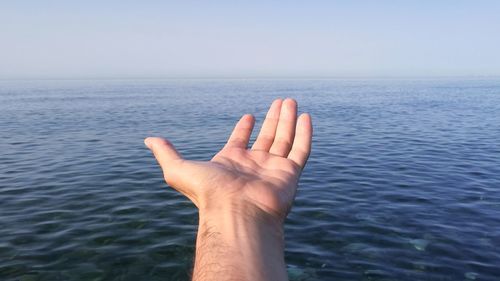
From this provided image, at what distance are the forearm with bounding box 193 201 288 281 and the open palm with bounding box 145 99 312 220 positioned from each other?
0.59 feet

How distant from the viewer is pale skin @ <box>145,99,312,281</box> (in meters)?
3.98

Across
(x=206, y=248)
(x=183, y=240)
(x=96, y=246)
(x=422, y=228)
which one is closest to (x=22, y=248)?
(x=96, y=246)

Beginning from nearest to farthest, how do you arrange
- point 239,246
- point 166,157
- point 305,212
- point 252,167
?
point 239,246
point 166,157
point 252,167
point 305,212

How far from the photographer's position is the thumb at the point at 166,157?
5383 millimetres

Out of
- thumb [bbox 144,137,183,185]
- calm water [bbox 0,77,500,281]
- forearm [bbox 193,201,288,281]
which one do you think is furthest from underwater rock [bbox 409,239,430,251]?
thumb [bbox 144,137,183,185]

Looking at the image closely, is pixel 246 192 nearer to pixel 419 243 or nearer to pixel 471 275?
pixel 471 275

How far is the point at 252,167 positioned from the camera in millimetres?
5762

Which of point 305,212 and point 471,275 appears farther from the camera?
point 305,212

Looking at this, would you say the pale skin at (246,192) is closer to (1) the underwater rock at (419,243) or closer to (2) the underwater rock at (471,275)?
(2) the underwater rock at (471,275)

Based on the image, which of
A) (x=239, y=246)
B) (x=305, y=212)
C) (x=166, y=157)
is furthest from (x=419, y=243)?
(x=239, y=246)

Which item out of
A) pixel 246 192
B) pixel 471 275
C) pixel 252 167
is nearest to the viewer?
→ pixel 246 192

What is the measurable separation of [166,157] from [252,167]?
1.16 m

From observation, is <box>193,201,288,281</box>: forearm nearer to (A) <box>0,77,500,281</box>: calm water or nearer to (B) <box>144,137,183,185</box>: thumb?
(B) <box>144,137,183,185</box>: thumb

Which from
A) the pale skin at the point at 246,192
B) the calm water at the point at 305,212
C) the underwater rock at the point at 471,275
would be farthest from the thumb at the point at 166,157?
the underwater rock at the point at 471,275
